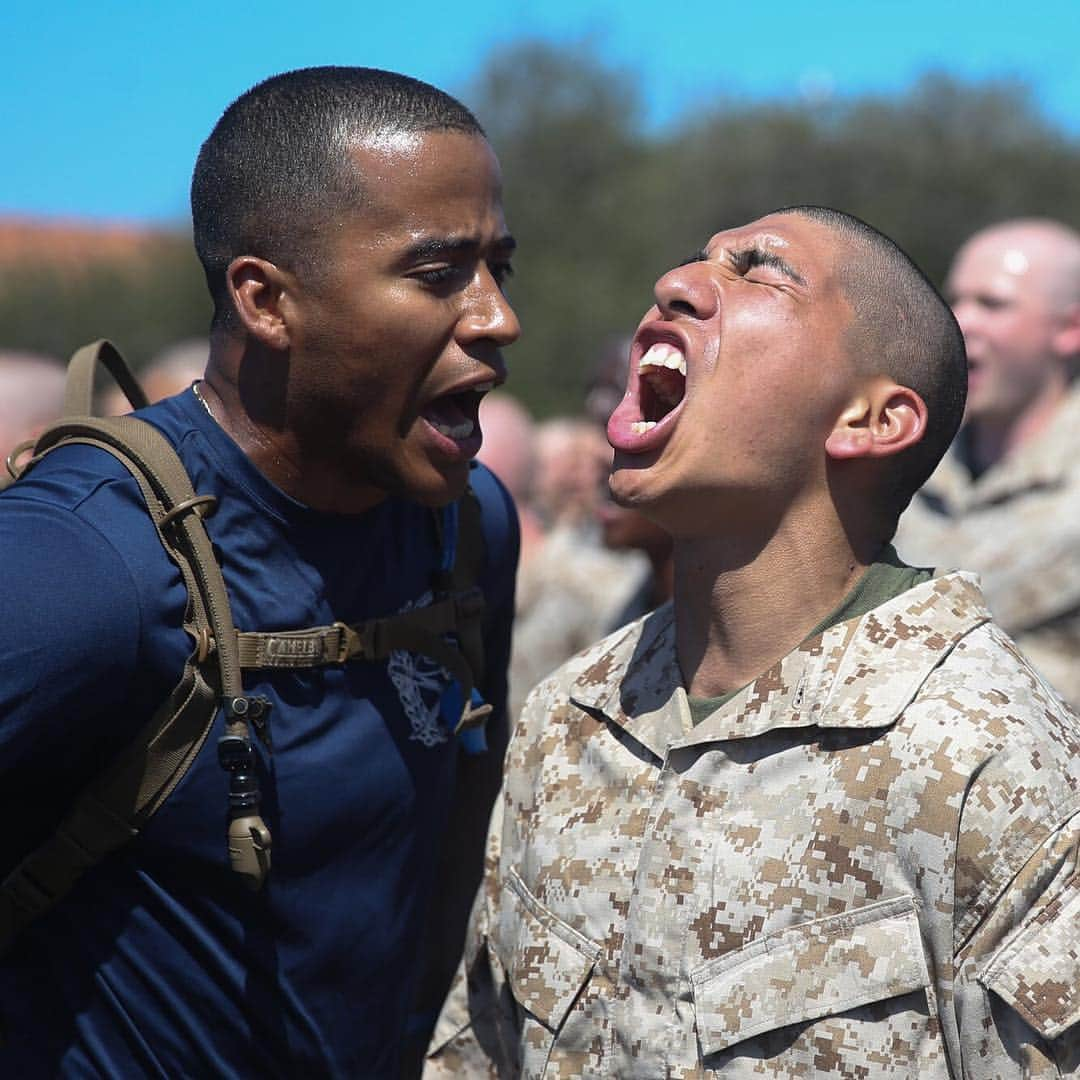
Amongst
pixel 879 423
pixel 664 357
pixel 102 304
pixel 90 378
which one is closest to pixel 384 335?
pixel 664 357

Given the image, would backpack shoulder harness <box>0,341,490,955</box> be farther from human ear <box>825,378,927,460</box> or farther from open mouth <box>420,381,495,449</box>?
human ear <box>825,378,927,460</box>

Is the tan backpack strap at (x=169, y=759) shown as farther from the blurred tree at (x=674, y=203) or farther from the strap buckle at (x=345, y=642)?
the blurred tree at (x=674, y=203)

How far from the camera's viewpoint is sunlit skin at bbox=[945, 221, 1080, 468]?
6371mm

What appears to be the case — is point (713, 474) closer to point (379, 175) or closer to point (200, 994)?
point (379, 175)

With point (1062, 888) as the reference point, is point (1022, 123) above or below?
above

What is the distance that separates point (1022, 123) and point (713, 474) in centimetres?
3657

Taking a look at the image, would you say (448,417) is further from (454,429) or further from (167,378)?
(167,378)

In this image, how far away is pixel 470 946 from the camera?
9.89 ft

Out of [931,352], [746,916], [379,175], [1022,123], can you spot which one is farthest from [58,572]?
[1022,123]

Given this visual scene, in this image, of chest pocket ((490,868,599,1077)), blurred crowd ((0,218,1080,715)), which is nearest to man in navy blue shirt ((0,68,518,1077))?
chest pocket ((490,868,599,1077))

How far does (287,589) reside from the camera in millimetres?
2914

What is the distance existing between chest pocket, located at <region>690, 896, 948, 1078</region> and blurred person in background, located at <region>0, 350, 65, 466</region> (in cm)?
368

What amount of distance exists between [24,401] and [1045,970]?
4.34m

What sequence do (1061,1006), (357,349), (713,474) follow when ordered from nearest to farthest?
1. (1061,1006)
2. (713,474)
3. (357,349)
